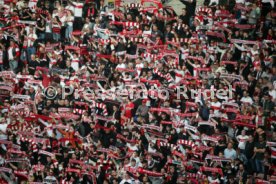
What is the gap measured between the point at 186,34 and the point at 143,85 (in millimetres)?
1034

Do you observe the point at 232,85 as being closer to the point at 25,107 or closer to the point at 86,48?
the point at 86,48

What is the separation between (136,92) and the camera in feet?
27.2

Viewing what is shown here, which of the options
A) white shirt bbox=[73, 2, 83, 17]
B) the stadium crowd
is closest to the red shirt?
the stadium crowd

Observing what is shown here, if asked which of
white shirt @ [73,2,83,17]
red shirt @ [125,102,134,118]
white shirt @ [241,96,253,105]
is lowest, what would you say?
→ red shirt @ [125,102,134,118]

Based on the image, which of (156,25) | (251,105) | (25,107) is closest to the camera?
(251,105)

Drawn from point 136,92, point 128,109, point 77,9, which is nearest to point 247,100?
point 136,92

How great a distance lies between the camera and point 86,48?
8531mm

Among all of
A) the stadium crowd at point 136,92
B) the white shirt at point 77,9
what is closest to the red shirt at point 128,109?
the stadium crowd at point 136,92

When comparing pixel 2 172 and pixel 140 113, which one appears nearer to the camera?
pixel 140 113

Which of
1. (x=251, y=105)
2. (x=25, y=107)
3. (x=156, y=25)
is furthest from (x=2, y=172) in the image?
(x=251, y=105)

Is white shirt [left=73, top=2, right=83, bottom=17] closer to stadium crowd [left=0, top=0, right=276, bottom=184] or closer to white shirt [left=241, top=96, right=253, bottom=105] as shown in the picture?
stadium crowd [left=0, top=0, right=276, bottom=184]

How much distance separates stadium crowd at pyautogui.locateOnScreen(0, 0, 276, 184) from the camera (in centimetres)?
777

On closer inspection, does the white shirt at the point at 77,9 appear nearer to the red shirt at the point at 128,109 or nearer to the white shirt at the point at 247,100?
the red shirt at the point at 128,109

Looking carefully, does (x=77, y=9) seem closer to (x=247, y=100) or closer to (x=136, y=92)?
(x=136, y=92)
